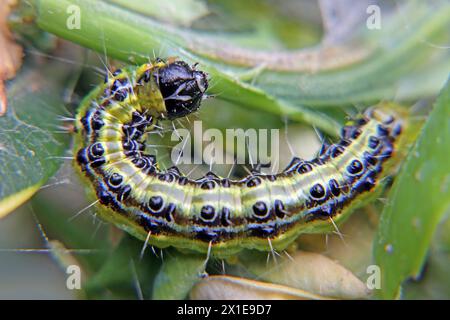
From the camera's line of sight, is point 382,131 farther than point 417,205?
Yes

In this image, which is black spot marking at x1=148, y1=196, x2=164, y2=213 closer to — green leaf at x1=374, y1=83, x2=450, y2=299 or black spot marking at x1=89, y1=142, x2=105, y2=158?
black spot marking at x1=89, y1=142, x2=105, y2=158

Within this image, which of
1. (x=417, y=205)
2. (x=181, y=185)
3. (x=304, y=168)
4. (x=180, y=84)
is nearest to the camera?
(x=417, y=205)

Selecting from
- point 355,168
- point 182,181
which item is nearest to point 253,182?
point 182,181

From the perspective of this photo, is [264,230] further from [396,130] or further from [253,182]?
[396,130]
